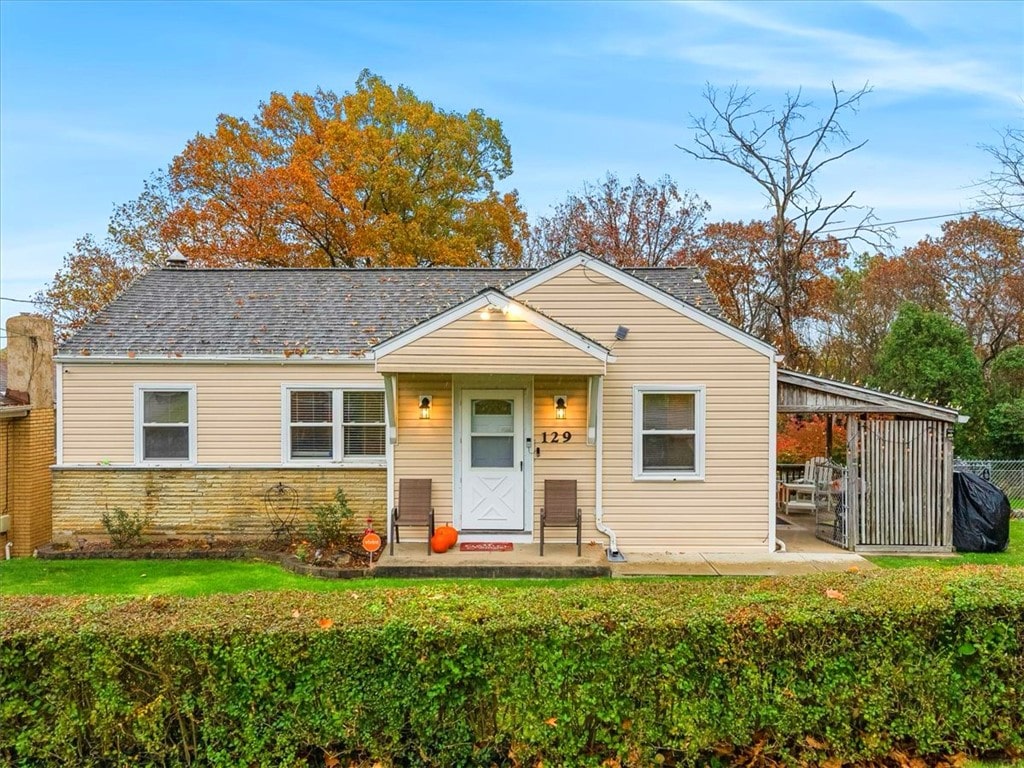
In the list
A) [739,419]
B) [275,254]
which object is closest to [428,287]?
[739,419]

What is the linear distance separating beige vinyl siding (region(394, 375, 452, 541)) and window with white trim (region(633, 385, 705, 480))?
9.96 feet

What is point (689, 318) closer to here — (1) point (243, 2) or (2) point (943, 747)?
(2) point (943, 747)

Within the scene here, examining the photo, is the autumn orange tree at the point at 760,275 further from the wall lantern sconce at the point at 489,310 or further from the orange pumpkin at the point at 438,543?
the orange pumpkin at the point at 438,543

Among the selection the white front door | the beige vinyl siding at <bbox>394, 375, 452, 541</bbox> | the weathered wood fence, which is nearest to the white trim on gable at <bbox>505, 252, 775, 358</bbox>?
the white front door

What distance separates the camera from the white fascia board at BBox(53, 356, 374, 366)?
10000mm

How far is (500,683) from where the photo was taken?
3.48m

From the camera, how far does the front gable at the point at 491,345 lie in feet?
27.6

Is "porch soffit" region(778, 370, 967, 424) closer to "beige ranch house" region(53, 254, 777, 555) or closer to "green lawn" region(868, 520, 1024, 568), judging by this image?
"beige ranch house" region(53, 254, 777, 555)

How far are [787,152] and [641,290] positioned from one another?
1617cm

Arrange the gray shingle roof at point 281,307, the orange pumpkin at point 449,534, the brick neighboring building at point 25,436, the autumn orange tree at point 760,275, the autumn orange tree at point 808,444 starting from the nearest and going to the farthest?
the orange pumpkin at point 449,534 < the brick neighboring building at point 25,436 < the gray shingle roof at point 281,307 < the autumn orange tree at point 808,444 < the autumn orange tree at point 760,275

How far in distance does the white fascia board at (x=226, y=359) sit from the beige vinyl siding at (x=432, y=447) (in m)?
1.45

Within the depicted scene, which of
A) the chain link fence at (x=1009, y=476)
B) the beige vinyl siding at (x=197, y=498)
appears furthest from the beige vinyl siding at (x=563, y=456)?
the chain link fence at (x=1009, y=476)

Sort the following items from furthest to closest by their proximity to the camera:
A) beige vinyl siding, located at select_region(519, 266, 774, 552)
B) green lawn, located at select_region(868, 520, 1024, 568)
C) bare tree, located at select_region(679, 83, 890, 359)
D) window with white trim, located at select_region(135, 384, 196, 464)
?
bare tree, located at select_region(679, 83, 890, 359), window with white trim, located at select_region(135, 384, 196, 464), beige vinyl siding, located at select_region(519, 266, 774, 552), green lawn, located at select_region(868, 520, 1024, 568)

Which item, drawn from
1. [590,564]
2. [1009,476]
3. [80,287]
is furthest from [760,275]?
[80,287]
